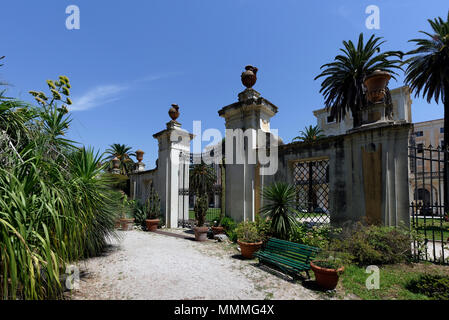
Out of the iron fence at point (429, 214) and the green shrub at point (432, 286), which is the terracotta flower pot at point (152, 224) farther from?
the iron fence at point (429, 214)

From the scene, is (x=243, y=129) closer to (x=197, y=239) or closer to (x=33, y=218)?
(x=197, y=239)

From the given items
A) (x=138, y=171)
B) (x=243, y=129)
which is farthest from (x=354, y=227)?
(x=138, y=171)

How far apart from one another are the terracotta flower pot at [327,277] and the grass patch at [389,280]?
Result: 278 millimetres

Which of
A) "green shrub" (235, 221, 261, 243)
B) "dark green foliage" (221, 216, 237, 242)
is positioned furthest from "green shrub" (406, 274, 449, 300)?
"dark green foliage" (221, 216, 237, 242)

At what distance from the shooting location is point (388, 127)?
575 centimetres

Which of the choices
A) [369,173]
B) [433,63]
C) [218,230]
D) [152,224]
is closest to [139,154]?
[152,224]

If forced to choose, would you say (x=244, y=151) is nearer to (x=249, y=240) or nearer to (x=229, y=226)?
(x=229, y=226)

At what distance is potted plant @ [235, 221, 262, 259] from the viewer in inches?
242

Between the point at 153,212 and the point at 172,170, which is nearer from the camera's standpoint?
the point at 153,212

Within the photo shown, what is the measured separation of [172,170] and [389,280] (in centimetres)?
941

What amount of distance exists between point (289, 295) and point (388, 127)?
4.89 m

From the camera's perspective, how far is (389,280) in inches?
177

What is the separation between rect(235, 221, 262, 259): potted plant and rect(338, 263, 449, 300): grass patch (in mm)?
2228

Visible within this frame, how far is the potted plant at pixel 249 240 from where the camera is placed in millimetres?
6148
